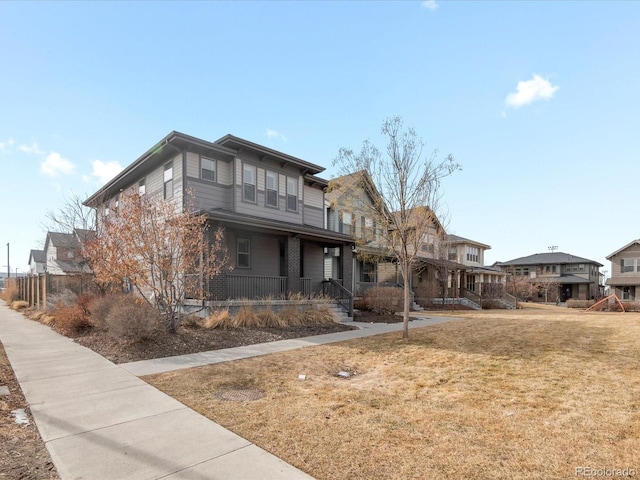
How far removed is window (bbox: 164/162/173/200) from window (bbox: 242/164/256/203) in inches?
119

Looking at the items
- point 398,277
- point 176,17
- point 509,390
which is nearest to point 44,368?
point 509,390

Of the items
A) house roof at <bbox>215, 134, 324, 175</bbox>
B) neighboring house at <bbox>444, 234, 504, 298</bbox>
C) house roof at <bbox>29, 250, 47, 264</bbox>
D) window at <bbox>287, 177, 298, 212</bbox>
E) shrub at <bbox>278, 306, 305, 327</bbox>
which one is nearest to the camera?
shrub at <bbox>278, 306, 305, 327</bbox>

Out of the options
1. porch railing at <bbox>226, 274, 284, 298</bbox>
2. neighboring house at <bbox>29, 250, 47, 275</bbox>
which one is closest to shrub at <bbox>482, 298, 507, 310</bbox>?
porch railing at <bbox>226, 274, 284, 298</bbox>

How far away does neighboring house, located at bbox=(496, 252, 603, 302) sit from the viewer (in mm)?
45250

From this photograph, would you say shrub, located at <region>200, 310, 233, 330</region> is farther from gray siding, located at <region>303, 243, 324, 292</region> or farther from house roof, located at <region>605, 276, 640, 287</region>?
house roof, located at <region>605, 276, 640, 287</region>

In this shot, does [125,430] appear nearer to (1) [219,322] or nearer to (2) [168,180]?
(1) [219,322]

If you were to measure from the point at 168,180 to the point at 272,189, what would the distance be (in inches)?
181

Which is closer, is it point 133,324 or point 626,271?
point 133,324

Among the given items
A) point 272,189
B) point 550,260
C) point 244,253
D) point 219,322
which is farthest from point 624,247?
point 219,322

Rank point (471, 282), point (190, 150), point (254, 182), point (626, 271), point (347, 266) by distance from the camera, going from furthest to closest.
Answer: point (471, 282) < point (626, 271) < point (347, 266) < point (254, 182) < point (190, 150)

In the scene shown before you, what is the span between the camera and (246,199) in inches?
611

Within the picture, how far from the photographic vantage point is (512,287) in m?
38.2

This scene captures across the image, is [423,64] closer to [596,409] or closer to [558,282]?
[596,409]

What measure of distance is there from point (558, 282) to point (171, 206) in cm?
4924
